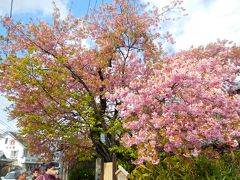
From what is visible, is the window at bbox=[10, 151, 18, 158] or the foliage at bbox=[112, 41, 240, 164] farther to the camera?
the window at bbox=[10, 151, 18, 158]

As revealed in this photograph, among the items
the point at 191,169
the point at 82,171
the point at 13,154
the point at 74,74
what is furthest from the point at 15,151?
the point at 191,169

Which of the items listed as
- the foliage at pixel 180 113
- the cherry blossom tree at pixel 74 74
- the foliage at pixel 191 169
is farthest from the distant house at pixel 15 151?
the foliage at pixel 191 169

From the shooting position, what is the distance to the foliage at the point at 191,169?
595 cm

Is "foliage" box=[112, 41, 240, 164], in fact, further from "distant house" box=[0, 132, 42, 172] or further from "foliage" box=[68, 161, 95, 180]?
"distant house" box=[0, 132, 42, 172]

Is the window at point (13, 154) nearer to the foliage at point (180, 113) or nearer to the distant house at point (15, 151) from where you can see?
the distant house at point (15, 151)

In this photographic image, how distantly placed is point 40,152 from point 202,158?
985 centimetres

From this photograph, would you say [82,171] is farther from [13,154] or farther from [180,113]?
[13,154]

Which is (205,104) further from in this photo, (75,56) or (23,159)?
(23,159)

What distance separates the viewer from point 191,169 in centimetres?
626

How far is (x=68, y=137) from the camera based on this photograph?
434 inches

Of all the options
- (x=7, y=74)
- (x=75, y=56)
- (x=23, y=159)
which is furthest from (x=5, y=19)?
(x=23, y=159)

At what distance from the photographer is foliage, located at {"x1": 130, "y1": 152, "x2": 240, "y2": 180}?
5947 millimetres

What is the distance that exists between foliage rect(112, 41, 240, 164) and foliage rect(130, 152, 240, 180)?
0.82ft

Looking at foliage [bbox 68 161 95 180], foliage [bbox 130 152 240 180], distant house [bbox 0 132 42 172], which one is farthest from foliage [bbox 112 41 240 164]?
distant house [bbox 0 132 42 172]
